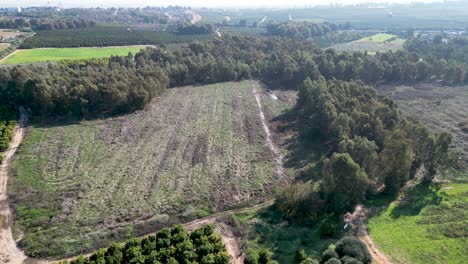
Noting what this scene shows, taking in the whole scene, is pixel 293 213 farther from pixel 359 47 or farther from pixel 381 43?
pixel 381 43

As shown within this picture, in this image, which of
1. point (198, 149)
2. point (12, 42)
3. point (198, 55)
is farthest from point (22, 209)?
point (12, 42)

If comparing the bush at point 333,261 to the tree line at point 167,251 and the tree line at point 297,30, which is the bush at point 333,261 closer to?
the tree line at point 167,251

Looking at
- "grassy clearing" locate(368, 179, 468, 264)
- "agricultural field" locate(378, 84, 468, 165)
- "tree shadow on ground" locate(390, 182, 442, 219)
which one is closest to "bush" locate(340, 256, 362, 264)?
"grassy clearing" locate(368, 179, 468, 264)

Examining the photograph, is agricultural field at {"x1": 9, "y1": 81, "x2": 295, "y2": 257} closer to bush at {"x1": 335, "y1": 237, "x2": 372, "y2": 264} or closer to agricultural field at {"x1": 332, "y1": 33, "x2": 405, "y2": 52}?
bush at {"x1": 335, "y1": 237, "x2": 372, "y2": 264}

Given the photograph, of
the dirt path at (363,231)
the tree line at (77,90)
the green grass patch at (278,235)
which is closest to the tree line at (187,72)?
the tree line at (77,90)

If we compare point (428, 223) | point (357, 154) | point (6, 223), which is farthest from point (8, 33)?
point (428, 223)

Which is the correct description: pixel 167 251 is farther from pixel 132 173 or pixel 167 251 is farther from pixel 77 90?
pixel 77 90
